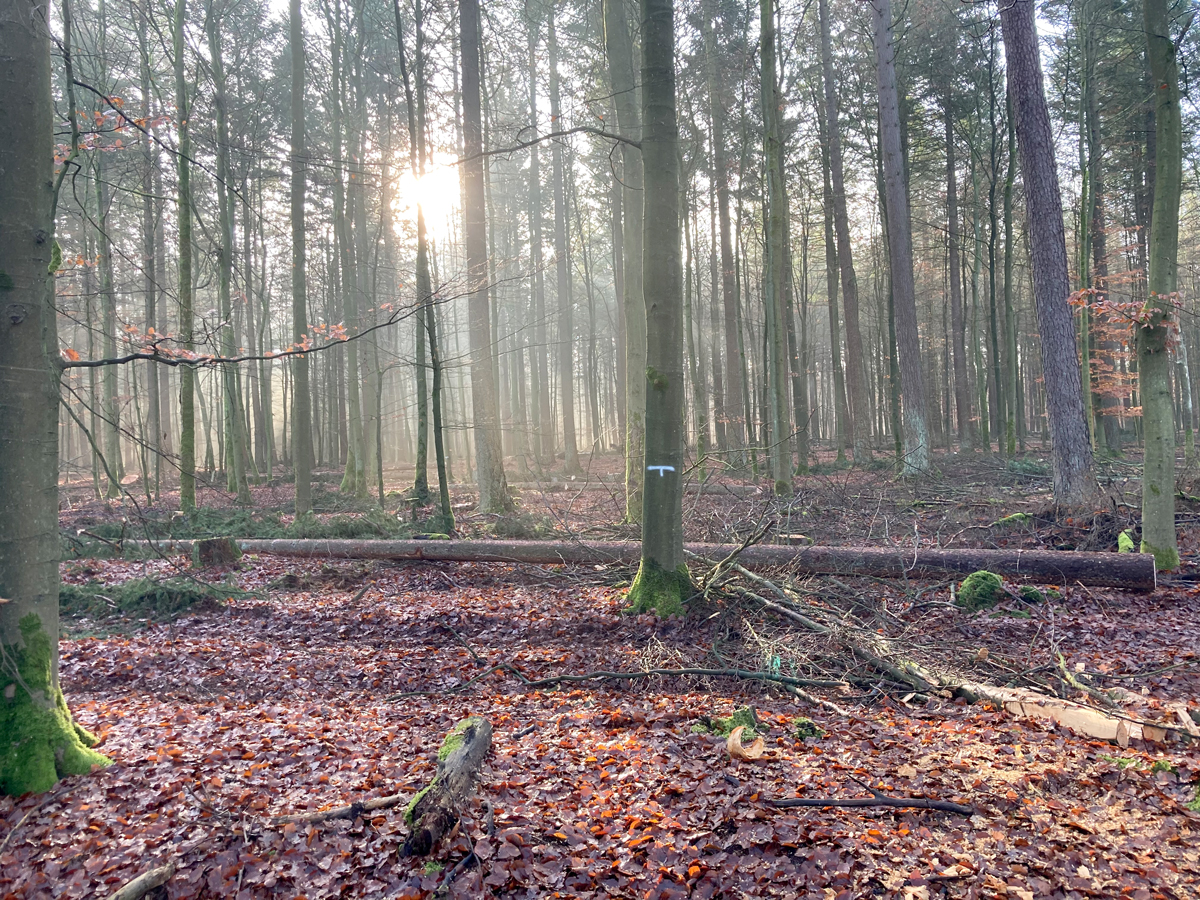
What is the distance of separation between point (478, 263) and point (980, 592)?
30.0 ft

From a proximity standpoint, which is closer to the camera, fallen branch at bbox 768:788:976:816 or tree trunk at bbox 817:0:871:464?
fallen branch at bbox 768:788:976:816

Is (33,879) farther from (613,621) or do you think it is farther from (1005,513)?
(1005,513)

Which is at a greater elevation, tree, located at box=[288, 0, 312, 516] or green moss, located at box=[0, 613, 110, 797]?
tree, located at box=[288, 0, 312, 516]

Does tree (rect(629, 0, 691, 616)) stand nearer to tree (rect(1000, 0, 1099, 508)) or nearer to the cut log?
the cut log

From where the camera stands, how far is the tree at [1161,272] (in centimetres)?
595

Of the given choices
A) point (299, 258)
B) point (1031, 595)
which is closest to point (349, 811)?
point (1031, 595)

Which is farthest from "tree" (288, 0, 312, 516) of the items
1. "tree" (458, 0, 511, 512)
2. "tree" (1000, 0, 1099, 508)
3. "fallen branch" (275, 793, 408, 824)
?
"tree" (1000, 0, 1099, 508)

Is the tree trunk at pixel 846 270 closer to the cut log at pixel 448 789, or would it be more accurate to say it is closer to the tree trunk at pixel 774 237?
the tree trunk at pixel 774 237

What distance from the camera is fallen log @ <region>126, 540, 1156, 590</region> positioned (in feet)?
21.3

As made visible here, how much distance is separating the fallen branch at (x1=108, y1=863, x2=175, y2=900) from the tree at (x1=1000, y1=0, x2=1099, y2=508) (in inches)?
415

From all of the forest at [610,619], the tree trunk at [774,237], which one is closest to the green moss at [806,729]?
the forest at [610,619]

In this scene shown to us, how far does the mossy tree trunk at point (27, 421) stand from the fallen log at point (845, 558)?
8.52ft

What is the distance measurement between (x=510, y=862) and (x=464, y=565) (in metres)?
6.74

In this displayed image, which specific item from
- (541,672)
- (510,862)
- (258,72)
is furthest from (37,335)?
(258,72)
